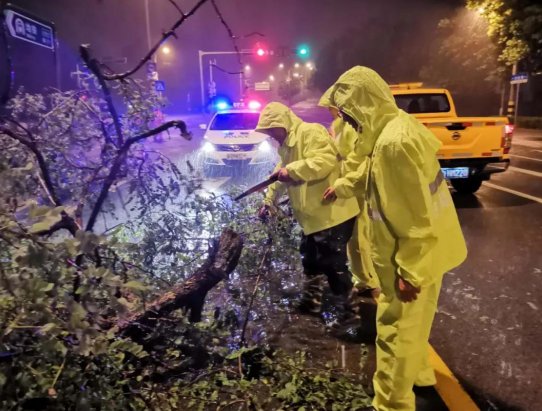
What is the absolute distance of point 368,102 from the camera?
105 inches

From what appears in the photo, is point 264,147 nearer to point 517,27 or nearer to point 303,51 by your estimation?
point 303,51

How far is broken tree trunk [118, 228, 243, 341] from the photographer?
298 centimetres

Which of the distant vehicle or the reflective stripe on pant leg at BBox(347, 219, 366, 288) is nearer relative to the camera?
the reflective stripe on pant leg at BBox(347, 219, 366, 288)

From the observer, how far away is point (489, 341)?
355 centimetres

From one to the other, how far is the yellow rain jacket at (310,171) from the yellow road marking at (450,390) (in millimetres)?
1241

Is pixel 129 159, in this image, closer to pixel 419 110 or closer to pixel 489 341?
pixel 489 341

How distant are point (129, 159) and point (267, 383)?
207 cm

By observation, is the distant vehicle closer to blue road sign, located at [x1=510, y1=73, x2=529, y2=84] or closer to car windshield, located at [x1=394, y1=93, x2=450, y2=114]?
car windshield, located at [x1=394, y1=93, x2=450, y2=114]

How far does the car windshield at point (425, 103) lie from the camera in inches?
381

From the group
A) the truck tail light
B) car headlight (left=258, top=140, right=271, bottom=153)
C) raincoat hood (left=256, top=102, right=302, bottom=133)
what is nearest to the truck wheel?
the truck tail light

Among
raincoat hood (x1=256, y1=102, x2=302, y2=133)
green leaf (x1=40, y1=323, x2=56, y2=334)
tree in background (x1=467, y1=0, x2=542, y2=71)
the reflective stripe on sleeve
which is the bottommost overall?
green leaf (x1=40, y1=323, x2=56, y2=334)

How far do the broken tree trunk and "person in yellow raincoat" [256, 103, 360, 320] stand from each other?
68 centimetres

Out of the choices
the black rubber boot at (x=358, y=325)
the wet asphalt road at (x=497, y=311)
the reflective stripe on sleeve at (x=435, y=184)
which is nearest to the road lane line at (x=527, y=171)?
the wet asphalt road at (x=497, y=311)

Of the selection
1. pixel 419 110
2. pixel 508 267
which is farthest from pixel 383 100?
pixel 419 110
